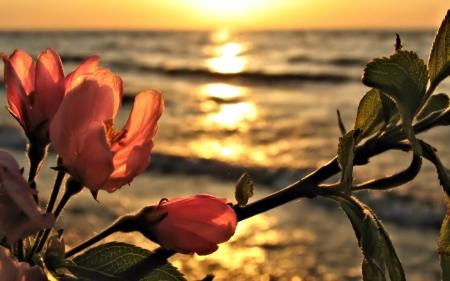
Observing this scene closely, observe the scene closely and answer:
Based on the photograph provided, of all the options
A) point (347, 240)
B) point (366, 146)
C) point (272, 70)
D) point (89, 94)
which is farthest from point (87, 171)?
point (272, 70)

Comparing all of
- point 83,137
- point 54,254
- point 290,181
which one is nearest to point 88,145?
point 83,137

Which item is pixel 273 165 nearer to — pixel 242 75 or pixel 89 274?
pixel 89 274

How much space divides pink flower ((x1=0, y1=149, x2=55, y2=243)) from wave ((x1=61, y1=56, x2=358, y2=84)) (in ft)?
68.5

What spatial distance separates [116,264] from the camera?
1.95ft

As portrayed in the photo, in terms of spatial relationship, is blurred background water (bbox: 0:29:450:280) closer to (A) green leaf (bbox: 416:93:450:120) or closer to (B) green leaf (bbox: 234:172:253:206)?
(A) green leaf (bbox: 416:93:450:120)

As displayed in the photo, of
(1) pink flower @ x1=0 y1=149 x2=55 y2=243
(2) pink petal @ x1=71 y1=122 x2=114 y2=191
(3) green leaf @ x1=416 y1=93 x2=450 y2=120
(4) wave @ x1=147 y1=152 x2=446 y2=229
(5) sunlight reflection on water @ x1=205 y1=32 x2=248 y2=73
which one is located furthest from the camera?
(5) sunlight reflection on water @ x1=205 y1=32 x2=248 y2=73

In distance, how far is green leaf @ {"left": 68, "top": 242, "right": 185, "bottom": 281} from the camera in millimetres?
580

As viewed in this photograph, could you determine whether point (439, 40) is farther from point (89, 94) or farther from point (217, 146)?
point (217, 146)

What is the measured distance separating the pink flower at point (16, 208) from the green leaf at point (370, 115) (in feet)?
1.36

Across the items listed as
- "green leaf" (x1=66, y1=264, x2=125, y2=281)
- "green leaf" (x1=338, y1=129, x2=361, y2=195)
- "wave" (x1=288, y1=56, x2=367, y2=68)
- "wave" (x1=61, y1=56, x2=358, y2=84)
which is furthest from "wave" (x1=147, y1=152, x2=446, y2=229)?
"wave" (x1=288, y1=56, x2=367, y2=68)

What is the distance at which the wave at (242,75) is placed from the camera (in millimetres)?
21809

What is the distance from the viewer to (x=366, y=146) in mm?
714

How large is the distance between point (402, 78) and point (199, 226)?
10.2 inches

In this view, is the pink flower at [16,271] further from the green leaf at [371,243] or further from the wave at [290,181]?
the wave at [290,181]
